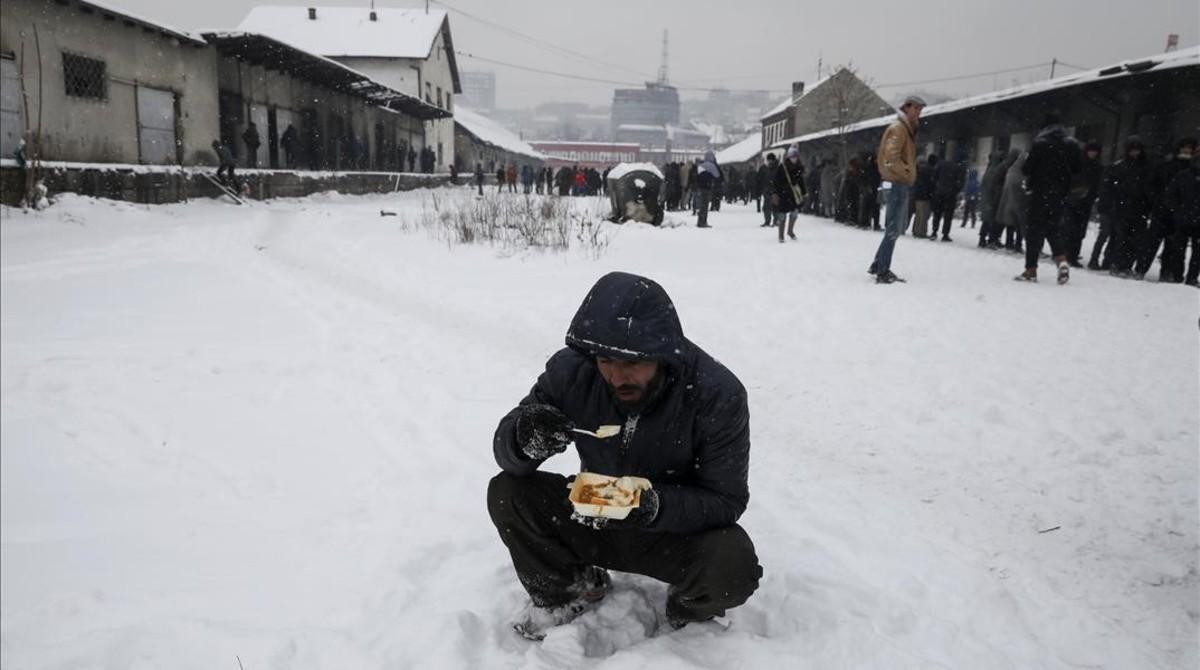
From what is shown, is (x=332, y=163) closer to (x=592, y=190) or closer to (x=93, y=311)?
(x=592, y=190)

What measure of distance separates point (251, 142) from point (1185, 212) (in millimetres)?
19816

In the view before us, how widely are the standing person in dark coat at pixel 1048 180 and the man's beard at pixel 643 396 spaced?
7184mm

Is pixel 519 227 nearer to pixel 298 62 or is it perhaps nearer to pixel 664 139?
pixel 298 62

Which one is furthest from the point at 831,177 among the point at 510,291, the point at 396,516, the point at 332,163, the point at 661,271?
the point at 396,516

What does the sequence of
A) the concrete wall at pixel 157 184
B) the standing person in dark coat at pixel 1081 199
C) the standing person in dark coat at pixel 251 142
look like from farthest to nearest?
the standing person in dark coat at pixel 251 142, the concrete wall at pixel 157 184, the standing person in dark coat at pixel 1081 199

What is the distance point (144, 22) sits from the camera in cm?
1483

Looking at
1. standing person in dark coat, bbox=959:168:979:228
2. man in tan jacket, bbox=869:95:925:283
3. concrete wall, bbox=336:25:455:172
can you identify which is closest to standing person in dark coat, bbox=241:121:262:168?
concrete wall, bbox=336:25:455:172

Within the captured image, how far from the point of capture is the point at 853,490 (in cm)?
337

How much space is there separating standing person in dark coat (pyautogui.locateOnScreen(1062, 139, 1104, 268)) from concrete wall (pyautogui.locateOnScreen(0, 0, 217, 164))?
16.3 m

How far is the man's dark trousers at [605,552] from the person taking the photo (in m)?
2.16

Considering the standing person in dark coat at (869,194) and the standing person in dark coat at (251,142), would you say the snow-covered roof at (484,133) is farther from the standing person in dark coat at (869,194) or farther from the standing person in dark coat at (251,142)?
the standing person in dark coat at (869,194)

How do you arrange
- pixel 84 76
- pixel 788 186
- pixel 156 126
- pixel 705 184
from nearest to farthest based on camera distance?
pixel 788 186
pixel 84 76
pixel 705 184
pixel 156 126

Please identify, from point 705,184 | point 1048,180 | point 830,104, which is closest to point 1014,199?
point 1048,180

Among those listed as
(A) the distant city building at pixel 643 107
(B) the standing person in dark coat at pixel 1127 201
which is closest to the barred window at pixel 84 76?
(B) the standing person in dark coat at pixel 1127 201
